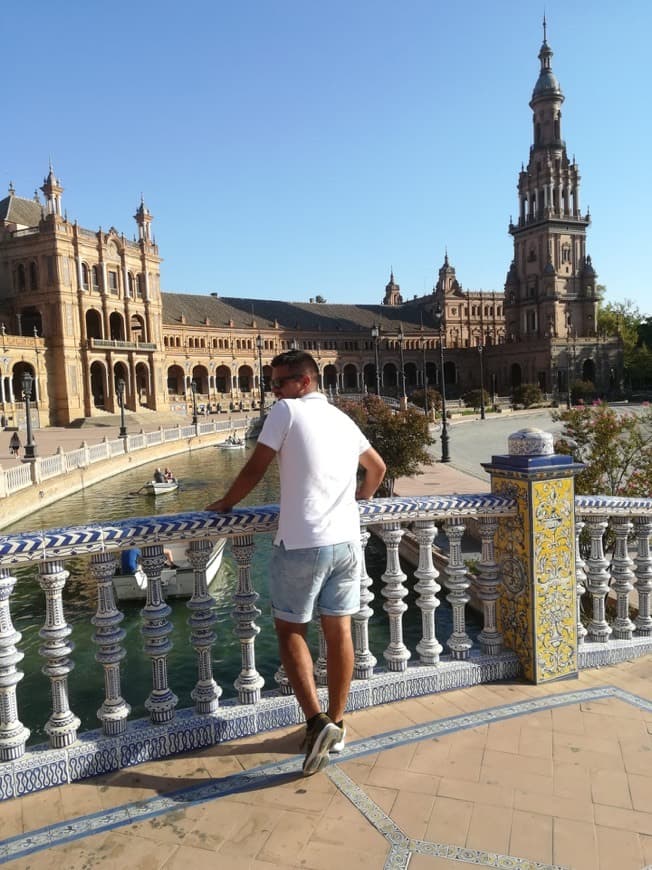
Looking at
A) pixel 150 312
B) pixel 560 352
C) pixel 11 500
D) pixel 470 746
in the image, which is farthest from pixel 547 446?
pixel 560 352

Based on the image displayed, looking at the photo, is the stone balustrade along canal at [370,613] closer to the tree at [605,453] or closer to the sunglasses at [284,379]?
the sunglasses at [284,379]

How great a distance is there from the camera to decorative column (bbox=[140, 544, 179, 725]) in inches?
133

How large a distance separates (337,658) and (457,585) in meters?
1.18

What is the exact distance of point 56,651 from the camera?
10.4 ft

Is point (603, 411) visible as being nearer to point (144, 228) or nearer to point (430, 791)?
point (430, 791)

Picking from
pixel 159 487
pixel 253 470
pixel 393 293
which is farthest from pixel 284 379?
pixel 393 293

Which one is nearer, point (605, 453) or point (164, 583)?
point (605, 453)

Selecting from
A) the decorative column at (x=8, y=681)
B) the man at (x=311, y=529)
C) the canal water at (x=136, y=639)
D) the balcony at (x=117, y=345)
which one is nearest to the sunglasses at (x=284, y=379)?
the man at (x=311, y=529)

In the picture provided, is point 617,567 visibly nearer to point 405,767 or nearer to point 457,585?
point 457,585

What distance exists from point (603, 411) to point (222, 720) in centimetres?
950

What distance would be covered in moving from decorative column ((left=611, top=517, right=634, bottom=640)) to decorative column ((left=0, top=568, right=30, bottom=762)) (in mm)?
3750

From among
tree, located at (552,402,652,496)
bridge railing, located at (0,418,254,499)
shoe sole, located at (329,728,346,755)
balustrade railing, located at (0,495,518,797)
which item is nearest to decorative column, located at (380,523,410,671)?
balustrade railing, located at (0,495,518,797)

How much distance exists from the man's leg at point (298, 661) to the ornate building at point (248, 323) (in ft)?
115

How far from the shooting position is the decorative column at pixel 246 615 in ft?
11.7
